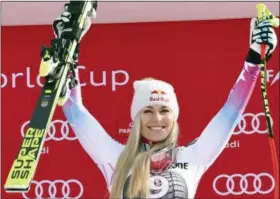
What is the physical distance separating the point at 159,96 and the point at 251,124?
2183mm

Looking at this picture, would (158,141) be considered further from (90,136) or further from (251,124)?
(251,124)

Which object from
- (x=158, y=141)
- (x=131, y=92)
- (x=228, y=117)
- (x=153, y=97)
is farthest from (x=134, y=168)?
(x=131, y=92)

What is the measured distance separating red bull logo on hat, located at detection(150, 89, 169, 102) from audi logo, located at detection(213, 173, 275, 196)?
6.96 feet

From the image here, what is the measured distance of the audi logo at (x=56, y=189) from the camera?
4.46m

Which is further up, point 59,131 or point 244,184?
point 59,131

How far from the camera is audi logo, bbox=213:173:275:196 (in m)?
4.38

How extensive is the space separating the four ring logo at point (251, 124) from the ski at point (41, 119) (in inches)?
89.3

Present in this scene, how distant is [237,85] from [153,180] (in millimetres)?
400

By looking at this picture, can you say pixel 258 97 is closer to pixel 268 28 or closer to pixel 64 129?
pixel 64 129

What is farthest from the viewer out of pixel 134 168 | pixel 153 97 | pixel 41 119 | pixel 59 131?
pixel 59 131

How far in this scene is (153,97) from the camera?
234 cm

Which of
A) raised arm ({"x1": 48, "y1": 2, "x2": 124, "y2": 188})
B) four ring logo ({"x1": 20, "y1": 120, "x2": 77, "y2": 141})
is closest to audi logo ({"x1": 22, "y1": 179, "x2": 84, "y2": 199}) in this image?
four ring logo ({"x1": 20, "y1": 120, "x2": 77, "y2": 141})

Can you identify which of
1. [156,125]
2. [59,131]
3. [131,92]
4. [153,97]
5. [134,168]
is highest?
[131,92]

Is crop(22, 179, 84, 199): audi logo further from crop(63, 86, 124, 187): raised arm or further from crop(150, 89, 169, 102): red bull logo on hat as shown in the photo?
crop(150, 89, 169, 102): red bull logo on hat
